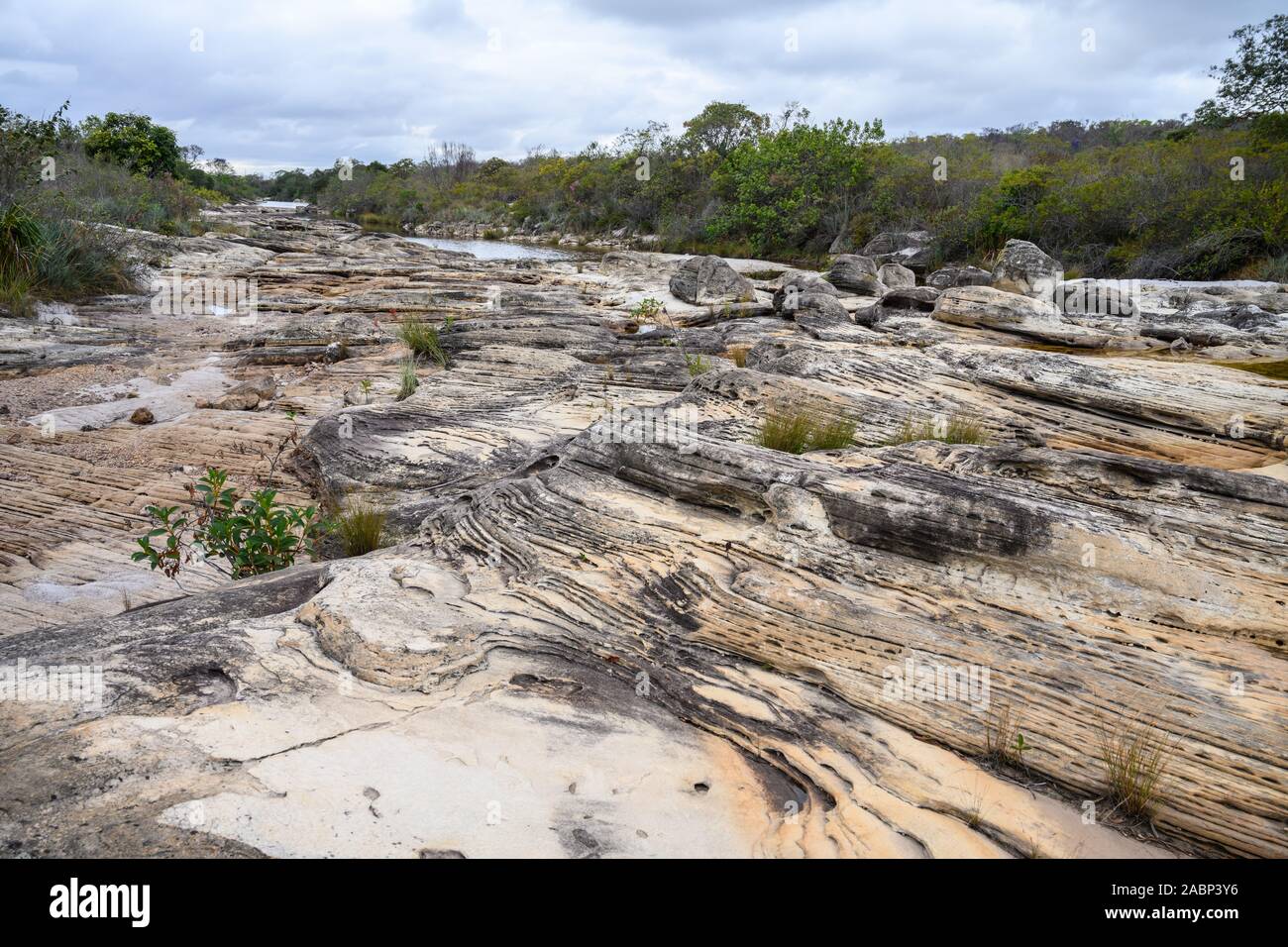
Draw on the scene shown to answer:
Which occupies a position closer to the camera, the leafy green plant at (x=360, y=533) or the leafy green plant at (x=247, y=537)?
the leafy green plant at (x=247, y=537)

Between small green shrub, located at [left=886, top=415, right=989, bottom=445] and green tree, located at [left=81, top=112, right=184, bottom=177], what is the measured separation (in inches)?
1370

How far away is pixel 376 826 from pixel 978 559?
117 inches

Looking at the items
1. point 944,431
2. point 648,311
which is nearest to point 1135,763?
point 944,431

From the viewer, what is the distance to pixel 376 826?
246 cm

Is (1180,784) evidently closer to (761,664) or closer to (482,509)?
(761,664)

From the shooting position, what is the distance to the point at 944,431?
6.04 m

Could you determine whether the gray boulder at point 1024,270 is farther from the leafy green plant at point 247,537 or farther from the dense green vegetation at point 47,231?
the dense green vegetation at point 47,231

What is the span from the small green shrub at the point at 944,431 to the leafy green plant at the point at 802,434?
0.38 meters

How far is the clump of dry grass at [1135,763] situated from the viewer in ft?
9.12

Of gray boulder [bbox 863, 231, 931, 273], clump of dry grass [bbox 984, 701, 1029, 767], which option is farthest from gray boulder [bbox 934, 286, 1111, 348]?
gray boulder [bbox 863, 231, 931, 273]

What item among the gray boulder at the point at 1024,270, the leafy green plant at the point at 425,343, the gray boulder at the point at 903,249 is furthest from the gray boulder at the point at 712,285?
the gray boulder at the point at 903,249

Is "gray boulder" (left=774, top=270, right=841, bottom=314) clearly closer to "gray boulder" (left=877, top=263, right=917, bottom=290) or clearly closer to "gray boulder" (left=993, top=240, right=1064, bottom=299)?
"gray boulder" (left=993, top=240, right=1064, bottom=299)

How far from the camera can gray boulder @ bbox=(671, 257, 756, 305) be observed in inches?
639
